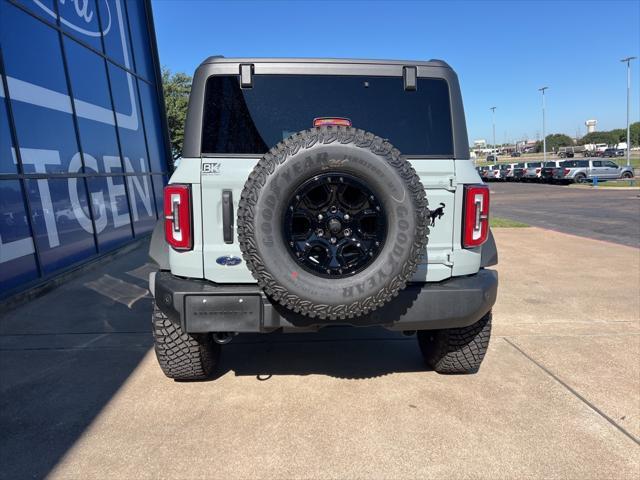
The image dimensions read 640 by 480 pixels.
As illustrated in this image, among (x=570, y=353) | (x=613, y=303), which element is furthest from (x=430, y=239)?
(x=613, y=303)

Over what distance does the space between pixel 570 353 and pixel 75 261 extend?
259 inches

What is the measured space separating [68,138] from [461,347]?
23.2 feet

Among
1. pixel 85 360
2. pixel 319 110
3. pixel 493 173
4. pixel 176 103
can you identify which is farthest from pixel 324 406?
pixel 493 173

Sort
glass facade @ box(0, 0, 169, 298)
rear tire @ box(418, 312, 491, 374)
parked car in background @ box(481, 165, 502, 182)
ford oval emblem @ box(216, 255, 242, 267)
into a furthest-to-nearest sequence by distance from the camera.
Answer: parked car in background @ box(481, 165, 502, 182) < glass facade @ box(0, 0, 169, 298) < rear tire @ box(418, 312, 491, 374) < ford oval emblem @ box(216, 255, 242, 267)

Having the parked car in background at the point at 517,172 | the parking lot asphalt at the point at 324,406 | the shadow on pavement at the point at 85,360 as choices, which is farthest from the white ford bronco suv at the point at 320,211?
the parked car in background at the point at 517,172

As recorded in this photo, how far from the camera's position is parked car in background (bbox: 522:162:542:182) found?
120ft

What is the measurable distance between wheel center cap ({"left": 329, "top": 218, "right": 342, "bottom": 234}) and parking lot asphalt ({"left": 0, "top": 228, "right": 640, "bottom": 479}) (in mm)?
1162

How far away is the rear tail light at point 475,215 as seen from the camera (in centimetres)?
286

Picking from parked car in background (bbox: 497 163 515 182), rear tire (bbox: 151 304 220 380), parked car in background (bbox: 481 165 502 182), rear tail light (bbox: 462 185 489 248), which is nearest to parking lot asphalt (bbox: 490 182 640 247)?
rear tail light (bbox: 462 185 489 248)

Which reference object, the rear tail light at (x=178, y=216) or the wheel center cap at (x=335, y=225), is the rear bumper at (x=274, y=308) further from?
the wheel center cap at (x=335, y=225)

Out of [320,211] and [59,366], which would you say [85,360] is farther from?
[320,211]

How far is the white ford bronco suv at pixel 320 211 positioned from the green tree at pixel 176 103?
96.0ft

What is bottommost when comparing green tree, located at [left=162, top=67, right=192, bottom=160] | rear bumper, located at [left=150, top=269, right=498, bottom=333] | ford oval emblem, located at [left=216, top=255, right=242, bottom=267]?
rear bumper, located at [left=150, top=269, right=498, bottom=333]

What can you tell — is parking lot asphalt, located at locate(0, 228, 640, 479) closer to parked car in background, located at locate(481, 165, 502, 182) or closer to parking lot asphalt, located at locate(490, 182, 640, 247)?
parking lot asphalt, located at locate(490, 182, 640, 247)
